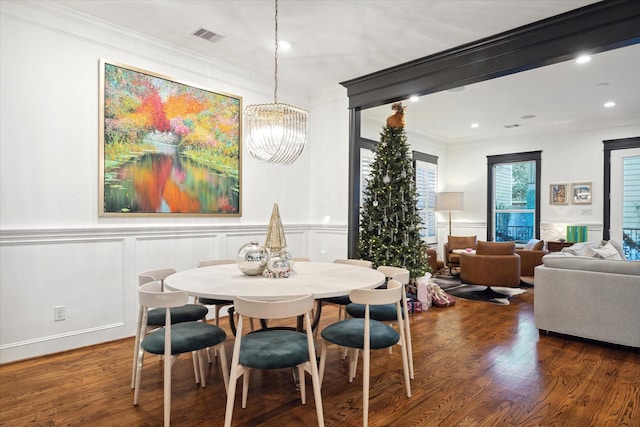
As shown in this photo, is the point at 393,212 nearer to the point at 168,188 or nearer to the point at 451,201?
the point at 168,188

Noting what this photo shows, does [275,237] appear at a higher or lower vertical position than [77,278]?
higher

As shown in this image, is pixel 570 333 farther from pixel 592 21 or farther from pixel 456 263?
pixel 456 263

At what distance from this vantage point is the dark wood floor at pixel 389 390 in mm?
2301

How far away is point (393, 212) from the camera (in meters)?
4.95

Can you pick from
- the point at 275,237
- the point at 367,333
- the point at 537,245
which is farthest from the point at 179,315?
the point at 537,245

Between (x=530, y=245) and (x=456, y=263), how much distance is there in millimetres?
1373

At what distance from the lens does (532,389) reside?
271cm

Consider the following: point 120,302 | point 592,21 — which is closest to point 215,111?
point 120,302

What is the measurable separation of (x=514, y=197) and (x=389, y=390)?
22.7ft

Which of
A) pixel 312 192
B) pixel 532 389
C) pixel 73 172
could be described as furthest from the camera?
pixel 312 192

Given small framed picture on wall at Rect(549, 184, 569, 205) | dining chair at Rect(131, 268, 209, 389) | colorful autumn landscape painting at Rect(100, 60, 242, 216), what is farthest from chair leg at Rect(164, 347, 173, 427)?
small framed picture on wall at Rect(549, 184, 569, 205)

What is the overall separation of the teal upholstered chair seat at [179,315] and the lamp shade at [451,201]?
21.6ft

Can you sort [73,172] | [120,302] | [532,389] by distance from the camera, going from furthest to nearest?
1. [120,302]
2. [73,172]
3. [532,389]

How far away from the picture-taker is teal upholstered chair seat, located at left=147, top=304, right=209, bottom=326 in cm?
265
